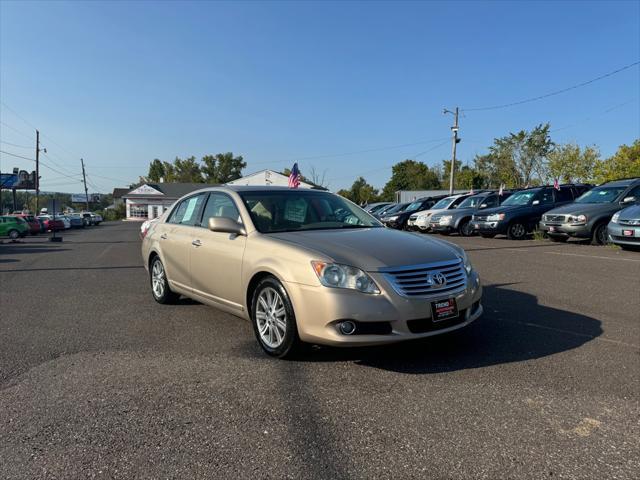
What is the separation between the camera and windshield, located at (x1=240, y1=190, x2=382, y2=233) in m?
4.74

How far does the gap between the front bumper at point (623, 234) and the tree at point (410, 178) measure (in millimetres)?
76490

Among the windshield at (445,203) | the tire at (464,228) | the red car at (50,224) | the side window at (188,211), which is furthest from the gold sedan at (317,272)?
the red car at (50,224)

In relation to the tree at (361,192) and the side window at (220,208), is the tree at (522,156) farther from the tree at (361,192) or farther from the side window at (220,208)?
the side window at (220,208)

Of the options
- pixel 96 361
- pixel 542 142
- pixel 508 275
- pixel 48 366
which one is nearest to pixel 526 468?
pixel 96 361

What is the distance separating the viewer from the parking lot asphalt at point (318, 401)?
2553mm

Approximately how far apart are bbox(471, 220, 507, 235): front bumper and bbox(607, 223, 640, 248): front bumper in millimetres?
4186

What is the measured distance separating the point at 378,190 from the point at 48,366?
93868 millimetres

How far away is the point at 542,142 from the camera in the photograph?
60000 mm

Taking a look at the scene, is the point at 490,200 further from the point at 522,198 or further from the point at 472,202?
the point at 522,198

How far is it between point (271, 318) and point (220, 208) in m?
1.68

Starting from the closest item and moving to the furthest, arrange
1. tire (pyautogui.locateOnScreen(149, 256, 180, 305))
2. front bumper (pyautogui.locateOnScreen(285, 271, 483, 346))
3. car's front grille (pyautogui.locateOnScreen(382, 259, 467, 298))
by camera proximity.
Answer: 1. front bumper (pyautogui.locateOnScreen(285, 271, 483, 346))
2. car's front grille (pyautogui.locateOnScreen(382, 259, 467, 298))
3. tire (pyautogui.locateOnScreen(149, 256, 180, 305))

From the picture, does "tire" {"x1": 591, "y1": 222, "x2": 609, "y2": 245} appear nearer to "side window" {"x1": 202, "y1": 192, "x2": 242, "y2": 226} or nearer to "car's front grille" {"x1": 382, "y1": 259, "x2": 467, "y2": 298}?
"car's front grille" {"x1": 382, "y1": 259, "x2": 467, "y2": 298}

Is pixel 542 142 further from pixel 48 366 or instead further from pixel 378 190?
pixel 48 366

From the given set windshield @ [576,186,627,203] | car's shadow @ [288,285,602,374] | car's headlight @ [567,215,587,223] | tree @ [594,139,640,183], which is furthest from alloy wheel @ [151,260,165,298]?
tree @ [594,139,640,183]
